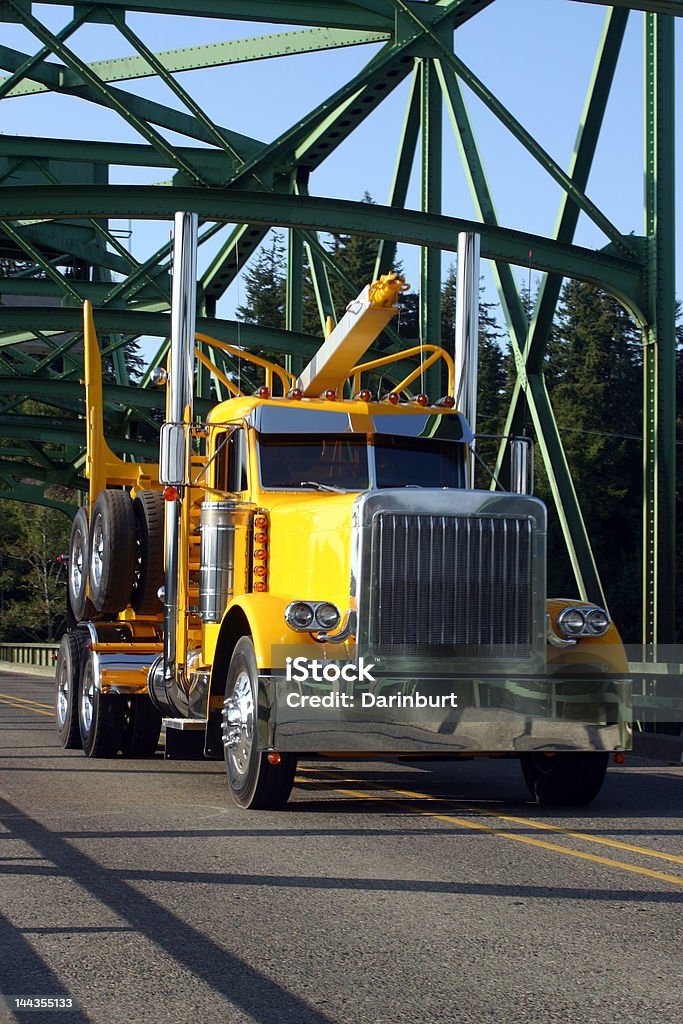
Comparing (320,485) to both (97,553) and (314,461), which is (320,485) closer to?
(314,461)

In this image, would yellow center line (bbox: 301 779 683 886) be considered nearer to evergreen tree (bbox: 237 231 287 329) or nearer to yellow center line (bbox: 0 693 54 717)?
yellow center line (bbox: 0 693 54 717)

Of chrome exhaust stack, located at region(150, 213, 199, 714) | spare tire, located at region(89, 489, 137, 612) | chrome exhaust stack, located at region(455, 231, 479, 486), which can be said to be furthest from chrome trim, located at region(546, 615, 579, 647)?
spare tire, located at region(89, 489, 137, 612)

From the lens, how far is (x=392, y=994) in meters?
5.50

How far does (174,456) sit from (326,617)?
1896 mm

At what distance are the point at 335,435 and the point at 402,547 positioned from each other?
7.10 ft

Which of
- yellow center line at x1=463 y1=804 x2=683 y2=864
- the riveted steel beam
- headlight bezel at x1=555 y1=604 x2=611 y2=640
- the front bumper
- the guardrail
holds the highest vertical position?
the riveted steel beam

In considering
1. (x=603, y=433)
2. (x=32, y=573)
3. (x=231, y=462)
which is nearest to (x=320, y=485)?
(x=231, y=462)

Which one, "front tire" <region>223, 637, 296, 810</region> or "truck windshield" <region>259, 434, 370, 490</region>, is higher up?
"truck windshield" <region>259, 434, 370, 490</region>

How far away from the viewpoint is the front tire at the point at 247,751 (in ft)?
33.9

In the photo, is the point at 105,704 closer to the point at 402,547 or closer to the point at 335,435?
the point at 335,435

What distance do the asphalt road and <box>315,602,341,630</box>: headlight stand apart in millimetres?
1309

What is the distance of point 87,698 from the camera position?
50.5 ft

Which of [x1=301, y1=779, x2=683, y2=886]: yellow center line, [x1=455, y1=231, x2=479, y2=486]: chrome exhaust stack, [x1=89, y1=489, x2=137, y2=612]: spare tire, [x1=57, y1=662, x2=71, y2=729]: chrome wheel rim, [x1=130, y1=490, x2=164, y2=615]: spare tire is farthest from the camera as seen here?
[x1=57, y1=662, x2=71, y2=729]: chrome wheel rim

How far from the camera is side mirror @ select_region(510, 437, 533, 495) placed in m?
12.3
